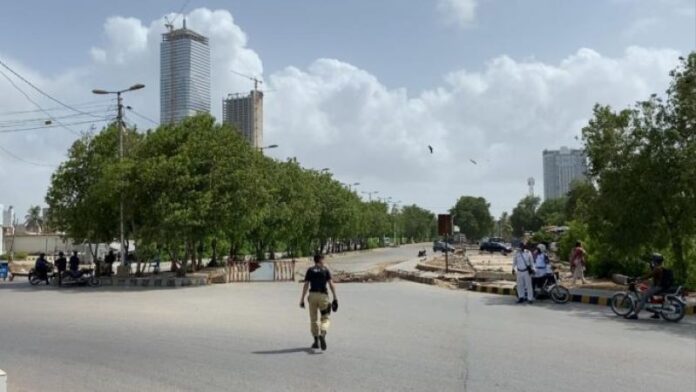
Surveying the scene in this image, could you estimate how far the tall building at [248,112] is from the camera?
51094 mm

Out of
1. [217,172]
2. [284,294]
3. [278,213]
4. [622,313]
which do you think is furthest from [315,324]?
[278,213]

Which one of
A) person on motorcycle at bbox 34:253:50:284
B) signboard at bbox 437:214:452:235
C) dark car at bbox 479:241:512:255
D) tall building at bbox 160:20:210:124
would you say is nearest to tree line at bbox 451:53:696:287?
signboard at bbox 437:214:452:235

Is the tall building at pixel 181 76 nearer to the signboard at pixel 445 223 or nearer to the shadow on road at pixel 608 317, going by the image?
the signboard at pixel 445 223

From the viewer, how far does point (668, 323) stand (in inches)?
579

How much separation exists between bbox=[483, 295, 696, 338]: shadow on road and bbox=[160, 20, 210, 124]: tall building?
19162 mm

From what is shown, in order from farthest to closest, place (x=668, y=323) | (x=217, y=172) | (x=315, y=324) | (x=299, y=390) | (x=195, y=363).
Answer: (x=217, y=172), (x=668, y=323), (x=315, y=324), (x=195, y=363), (x=299, y=390)

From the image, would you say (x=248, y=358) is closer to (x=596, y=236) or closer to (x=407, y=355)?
(x=407, y=355)

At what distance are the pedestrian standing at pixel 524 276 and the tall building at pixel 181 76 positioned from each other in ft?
61.6

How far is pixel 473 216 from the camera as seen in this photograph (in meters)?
139

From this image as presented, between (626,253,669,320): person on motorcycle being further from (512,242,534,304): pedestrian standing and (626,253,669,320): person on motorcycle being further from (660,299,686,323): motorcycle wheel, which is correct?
(512,242,534,304): pedestrian standing

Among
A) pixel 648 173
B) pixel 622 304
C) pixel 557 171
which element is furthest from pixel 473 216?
pixel 622 304

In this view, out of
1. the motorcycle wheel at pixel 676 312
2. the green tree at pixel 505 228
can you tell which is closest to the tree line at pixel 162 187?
the motorcycle wheel at pixel 676 312

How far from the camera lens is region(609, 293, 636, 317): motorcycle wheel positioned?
15.5 metres

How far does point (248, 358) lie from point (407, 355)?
7.78 feet
